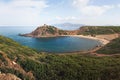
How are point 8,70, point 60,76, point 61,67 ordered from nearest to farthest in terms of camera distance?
point 8,70
point 60,76
point 61,67

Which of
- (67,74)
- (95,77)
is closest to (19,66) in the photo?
(67,74)

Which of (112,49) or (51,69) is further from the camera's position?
(112,49)

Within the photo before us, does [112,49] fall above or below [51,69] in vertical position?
above

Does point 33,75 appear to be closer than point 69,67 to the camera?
Yes

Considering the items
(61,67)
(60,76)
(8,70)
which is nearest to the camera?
(8,70)

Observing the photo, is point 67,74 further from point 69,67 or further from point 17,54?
point 17,54

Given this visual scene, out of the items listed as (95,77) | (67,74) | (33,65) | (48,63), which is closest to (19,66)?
(33,65)

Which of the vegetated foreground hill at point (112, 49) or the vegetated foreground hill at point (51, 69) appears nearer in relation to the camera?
the vegetated foreground hill at point (51, 69)

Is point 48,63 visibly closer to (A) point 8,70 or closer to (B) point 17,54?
(B) point 17,54

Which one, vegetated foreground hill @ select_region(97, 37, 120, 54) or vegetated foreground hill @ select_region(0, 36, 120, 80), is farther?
vegetated foreground hill @ select_region(97, 37, 120, 54)

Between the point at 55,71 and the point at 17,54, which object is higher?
the point at 17,54
